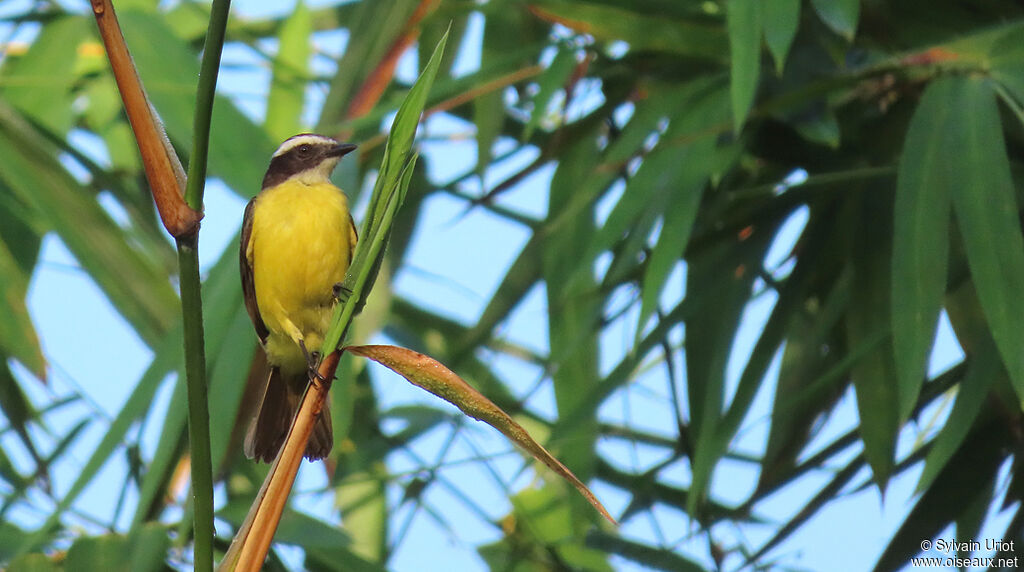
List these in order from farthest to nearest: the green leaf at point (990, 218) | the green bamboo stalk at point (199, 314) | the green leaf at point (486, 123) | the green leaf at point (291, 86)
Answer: the green leaf at point (291, 86) → the green leaf at point (486, 123) → the green leaf at point (990, 218) → the green bamboo stalk at point (199, 314)

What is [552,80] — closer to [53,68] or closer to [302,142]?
[302,142]

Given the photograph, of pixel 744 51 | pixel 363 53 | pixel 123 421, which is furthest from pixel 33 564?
pixel 744 51

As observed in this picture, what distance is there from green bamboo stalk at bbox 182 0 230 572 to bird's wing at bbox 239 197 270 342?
168cm

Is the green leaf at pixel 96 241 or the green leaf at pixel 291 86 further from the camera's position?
the green leaf at pixel 291 86

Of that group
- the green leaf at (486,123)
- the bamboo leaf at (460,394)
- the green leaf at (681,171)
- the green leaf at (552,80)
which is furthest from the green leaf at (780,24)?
the bamboo leaf at (460,394)

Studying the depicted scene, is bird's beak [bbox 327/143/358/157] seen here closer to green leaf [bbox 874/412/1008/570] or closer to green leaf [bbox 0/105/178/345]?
green leaf [bbox 0/105/178/345]

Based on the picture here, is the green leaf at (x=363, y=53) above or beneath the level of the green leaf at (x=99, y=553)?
above

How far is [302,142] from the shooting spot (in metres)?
3.49

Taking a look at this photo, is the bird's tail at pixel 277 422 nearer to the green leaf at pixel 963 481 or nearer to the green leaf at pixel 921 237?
the green leaf at pixel 921 237

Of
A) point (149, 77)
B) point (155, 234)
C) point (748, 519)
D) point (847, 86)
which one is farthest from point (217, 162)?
point (748, 519)

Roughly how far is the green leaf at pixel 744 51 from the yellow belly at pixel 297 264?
3.18 feet

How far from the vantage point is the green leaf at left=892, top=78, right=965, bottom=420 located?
2.55 m

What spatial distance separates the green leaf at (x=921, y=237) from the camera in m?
2.55

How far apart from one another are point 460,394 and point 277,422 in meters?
1.56
